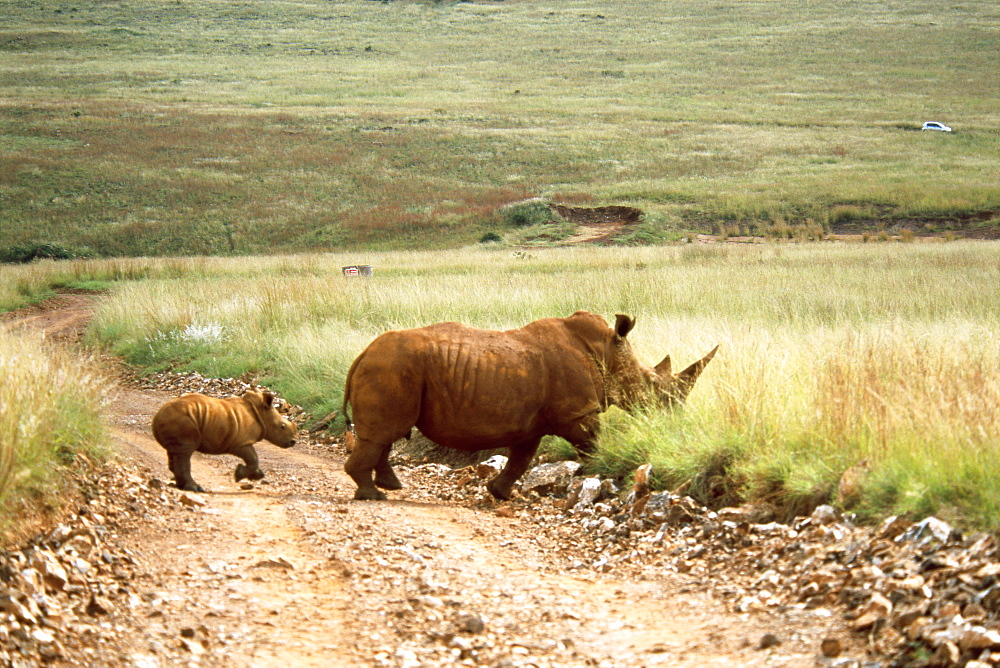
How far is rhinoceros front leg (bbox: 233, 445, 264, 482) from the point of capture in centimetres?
809

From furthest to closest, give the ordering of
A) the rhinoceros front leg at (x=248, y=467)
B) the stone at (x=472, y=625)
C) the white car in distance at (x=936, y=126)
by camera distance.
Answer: the white car in distance at (x=936, y=126)
the rhinoceros front leg at (x=248, y=467)
the stone at (x=472, y=625)

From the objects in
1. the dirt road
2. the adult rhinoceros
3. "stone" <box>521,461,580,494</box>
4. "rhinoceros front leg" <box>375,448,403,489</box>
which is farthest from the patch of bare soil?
the dirt road

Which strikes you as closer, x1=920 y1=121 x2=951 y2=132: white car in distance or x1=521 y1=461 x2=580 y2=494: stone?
x1=521 y1=461 x2=580 y2=494: stone

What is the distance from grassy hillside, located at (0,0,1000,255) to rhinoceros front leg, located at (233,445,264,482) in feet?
108

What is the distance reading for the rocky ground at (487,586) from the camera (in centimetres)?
411

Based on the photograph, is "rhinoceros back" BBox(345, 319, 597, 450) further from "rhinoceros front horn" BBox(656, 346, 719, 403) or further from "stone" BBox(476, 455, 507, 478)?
"stone" BBox(476, 455, 507, 478)

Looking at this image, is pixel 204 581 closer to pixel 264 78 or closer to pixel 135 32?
pixel 264 78

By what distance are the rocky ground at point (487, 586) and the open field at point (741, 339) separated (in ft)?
1.08

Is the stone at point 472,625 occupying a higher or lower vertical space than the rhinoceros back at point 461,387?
lower

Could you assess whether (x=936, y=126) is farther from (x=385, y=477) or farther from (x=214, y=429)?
(x=214, y=429)

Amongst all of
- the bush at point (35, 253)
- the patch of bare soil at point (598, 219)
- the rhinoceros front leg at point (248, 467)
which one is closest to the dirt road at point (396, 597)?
the rhinoceros front leg at point (248, 467)

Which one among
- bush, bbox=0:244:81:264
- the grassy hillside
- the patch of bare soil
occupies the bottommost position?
bush, bbox=0:244:81:264

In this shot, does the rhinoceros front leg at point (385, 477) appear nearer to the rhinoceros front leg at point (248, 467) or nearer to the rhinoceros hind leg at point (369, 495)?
the rhinoceros hind leg at point (369, 495)

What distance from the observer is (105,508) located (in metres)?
5.97
